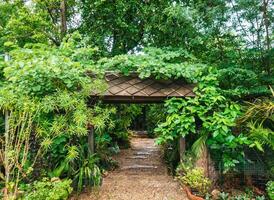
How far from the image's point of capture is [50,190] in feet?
15.5

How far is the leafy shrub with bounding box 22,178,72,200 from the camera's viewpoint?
4.61 m

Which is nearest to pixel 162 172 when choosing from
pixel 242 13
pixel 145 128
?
pixel 242 13

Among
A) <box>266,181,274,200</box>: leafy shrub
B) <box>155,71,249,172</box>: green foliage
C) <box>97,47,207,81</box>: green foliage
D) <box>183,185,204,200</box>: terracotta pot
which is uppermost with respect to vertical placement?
<box>97,47,207,81</box>: green foliage

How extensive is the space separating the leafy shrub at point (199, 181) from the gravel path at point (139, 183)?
0.35 m

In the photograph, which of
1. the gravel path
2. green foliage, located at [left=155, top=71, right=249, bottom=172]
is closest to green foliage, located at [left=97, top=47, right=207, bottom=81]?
green foliage, located at [left=155, top=71, right=249, bottom=172]

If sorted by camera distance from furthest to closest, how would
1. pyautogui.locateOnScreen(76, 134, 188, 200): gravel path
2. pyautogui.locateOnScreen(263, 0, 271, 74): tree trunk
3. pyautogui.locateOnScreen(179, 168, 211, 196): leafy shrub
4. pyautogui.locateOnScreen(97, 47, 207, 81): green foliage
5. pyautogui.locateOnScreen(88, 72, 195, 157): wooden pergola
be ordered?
pyautogui.locateOnScreen(263, 0, 271, 74): tree trunk < pyautogui.locateOnScreen(88, 72, 195, 157): wooden pergola < pyautogui.locateOnScreen(97, 47, 207, 81): green foliage < pyautogui.locateOnScreen(76, 134, 188, 200): gravel path < pyautogui.locateOnScreen(179, 168, 211, 196): leafy shrub

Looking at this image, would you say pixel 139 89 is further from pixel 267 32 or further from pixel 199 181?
pixel 267 32

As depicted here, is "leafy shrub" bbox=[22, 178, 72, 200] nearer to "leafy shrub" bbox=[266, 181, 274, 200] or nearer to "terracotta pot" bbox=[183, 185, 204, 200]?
"terracotta pot" bbox=[183, 185, 204, 200]

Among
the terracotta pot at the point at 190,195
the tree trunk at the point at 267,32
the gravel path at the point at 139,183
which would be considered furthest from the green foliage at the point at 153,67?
the gravel path at the point at 139,183

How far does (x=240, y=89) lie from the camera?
586 cm

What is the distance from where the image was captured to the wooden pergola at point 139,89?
19.2 ft

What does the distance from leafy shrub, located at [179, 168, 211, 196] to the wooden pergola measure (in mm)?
862

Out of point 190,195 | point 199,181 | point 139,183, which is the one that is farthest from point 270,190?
point 139,183

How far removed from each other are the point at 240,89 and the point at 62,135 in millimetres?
3893
